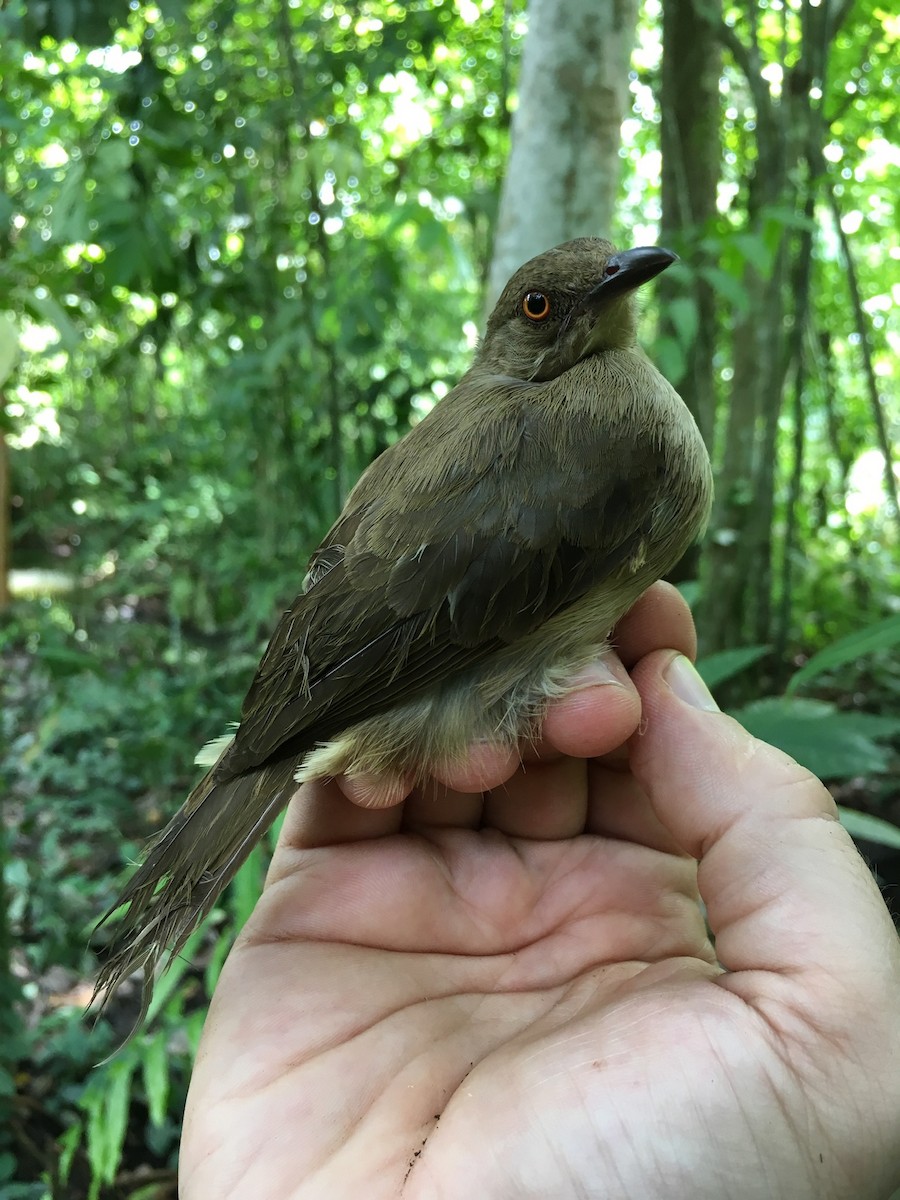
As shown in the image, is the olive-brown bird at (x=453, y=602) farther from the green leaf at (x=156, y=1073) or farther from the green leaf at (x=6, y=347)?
the green leaf at (x=6, y=347)

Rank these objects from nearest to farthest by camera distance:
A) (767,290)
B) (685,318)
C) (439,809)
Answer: (439,809)
(685,318)
(767,290)

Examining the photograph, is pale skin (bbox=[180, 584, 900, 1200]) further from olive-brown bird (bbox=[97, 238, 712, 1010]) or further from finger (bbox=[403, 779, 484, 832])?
olive-brown bird (bbox=[97, 238, 712, 1010])

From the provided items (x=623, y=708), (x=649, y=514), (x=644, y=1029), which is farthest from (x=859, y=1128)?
(x=649, y=514)

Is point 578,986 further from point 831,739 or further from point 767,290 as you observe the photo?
point 767,290

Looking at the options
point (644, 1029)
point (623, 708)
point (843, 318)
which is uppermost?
point (843, 318)

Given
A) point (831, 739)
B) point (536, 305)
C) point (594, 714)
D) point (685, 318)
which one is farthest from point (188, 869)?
point (685, 318)

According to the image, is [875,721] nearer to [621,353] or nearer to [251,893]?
[621,353]

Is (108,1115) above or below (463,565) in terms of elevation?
below

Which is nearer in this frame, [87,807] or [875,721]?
[875,721]
